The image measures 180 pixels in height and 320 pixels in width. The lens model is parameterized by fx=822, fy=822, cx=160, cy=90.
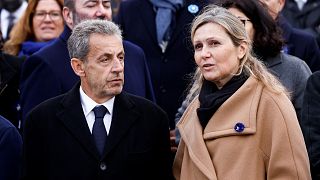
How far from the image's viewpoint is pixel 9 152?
198 inches

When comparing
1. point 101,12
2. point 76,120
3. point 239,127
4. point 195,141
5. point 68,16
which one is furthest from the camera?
point 68,16

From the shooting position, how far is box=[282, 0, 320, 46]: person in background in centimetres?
836

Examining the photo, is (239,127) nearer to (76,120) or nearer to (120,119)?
(120,119)

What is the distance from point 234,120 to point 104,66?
86 cm

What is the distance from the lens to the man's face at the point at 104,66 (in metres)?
4.92

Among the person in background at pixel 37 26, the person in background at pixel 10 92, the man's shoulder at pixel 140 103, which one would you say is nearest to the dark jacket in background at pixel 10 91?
the person in background at pixel 10 92

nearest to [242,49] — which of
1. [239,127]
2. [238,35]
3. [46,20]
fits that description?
[238,35]

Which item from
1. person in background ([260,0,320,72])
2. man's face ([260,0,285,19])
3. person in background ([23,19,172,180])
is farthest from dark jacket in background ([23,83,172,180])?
person in background ([260,0,320,72])

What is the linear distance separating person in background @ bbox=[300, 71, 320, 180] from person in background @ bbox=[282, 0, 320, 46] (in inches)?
118

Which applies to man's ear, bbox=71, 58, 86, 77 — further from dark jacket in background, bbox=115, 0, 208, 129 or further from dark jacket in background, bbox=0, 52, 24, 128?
dark jacket in background, bbox=115, 0, 208, 129

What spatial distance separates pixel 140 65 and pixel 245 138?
146 cm

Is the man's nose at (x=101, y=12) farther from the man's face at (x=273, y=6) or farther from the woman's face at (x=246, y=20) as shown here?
the man's face at (x=273, y=6)

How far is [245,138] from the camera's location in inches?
181

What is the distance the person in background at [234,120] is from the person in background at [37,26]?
2.95 m
